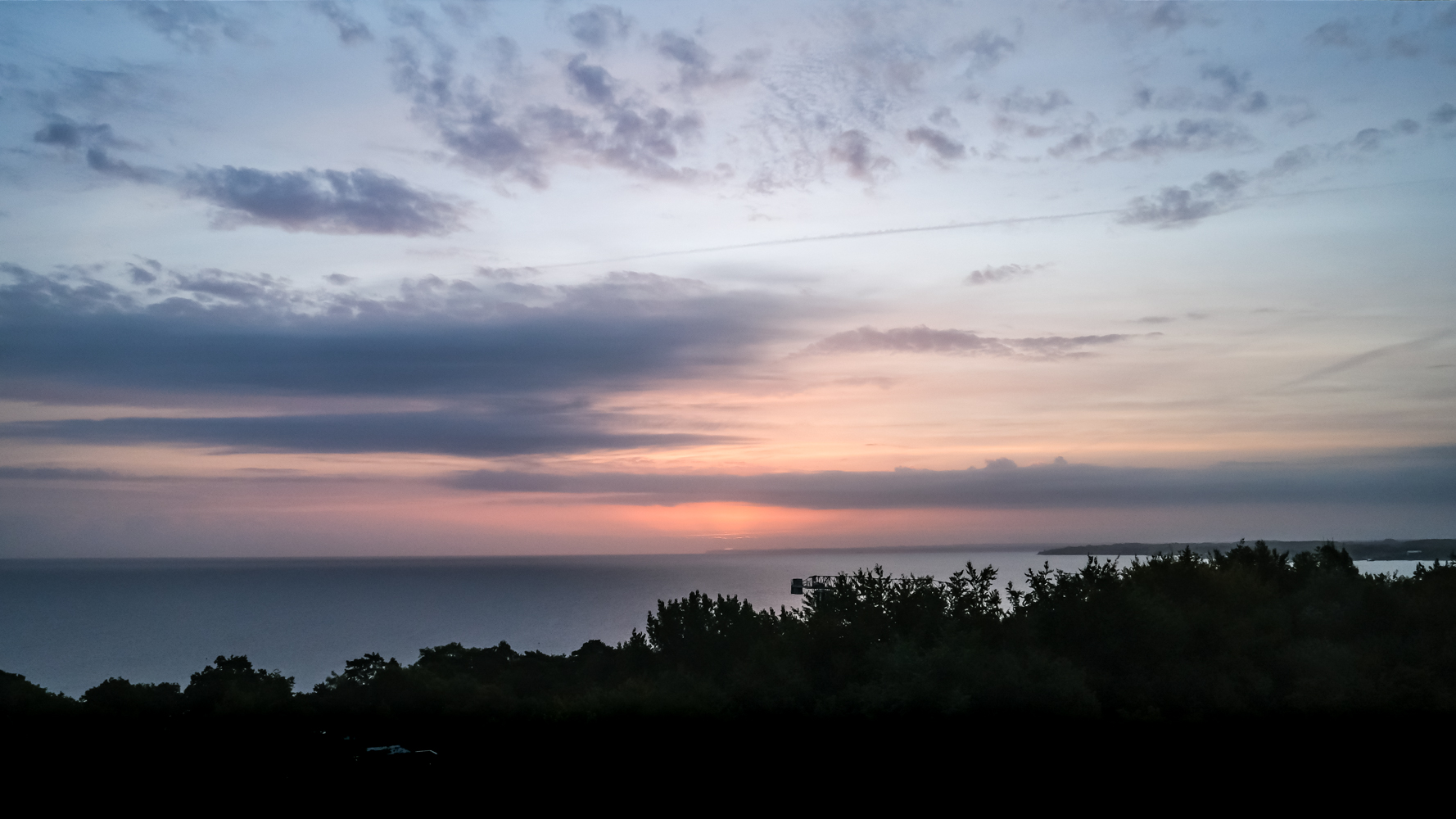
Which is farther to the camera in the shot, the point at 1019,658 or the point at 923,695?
the point at 1019,658

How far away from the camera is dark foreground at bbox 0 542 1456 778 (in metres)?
21.0

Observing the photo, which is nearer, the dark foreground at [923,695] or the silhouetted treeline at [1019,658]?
the dark foreground at [923,695]

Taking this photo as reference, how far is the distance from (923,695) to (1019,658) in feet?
11.7

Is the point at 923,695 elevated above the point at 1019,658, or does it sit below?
below

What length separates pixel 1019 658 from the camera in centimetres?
2295

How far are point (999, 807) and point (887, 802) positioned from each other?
2116mm

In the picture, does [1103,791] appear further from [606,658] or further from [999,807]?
[606,658]

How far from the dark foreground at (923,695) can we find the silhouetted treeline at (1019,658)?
0.07 meters

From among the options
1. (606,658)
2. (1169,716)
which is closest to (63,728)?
(606,658)

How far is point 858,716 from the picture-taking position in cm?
2184

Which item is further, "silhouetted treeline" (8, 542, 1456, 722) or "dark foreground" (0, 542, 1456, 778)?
"silhouetted treeline" (8, 542, 1456, 722)

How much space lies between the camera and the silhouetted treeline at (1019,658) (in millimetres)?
21844

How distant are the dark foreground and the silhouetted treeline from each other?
0.23ft

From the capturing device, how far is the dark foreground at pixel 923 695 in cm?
2095
